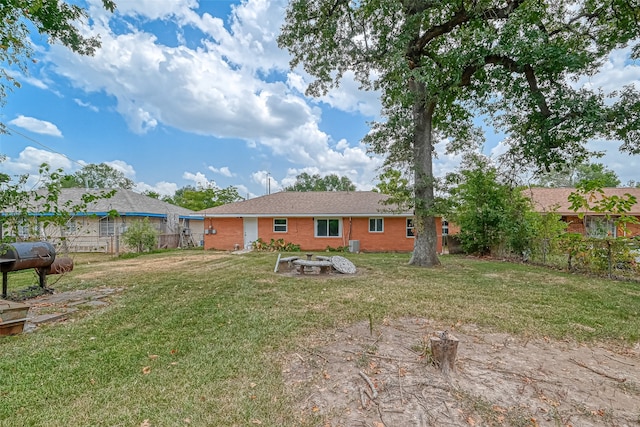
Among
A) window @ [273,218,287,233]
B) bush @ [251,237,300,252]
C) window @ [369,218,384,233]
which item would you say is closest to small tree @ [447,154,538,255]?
window @ [369,218,384,233]

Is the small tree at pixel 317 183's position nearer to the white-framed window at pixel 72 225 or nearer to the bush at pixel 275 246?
the bush at pixel 275 246

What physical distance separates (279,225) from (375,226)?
555 cm

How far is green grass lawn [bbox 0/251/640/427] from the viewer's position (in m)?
2.62

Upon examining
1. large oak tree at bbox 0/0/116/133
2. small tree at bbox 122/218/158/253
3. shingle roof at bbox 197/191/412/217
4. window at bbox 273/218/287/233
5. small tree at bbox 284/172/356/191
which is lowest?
small tree at bbox 122/218/158/253

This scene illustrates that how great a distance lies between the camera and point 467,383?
2938 mm

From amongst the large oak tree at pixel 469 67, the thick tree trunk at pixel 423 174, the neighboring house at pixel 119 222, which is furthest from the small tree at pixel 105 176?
the thick tree trunk at pixel 423 174

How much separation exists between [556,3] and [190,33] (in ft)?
42.4

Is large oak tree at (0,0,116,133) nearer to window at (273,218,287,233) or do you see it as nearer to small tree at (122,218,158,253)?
small tree at (122,218,158,253)

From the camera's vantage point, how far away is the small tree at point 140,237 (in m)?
16.2

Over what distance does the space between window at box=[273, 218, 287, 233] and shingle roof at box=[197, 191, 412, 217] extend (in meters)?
0.59

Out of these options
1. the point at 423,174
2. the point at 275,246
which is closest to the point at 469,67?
A: the point at 423,174

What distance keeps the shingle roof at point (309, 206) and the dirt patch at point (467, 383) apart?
496 inches

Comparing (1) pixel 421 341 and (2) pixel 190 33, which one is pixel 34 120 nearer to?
(2) pixel 190 33

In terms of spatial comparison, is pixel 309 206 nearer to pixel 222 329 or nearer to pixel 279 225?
pixel 279 225
